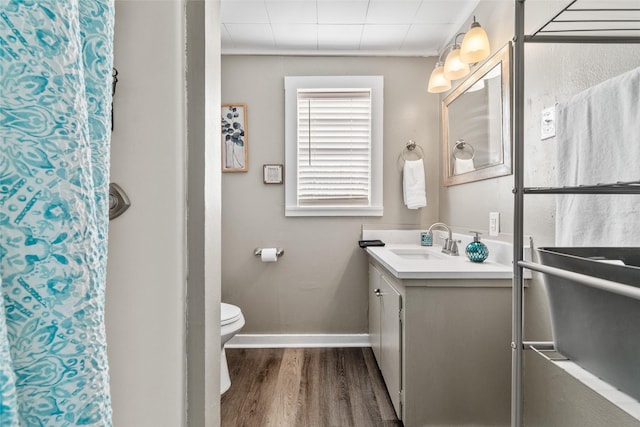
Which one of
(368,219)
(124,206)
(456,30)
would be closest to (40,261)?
(124,206)

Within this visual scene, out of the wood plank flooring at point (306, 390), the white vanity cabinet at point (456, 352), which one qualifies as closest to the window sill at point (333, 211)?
the wood plank flooring at point (306, 390)

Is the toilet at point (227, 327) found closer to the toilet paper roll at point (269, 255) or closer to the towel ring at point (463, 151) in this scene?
the toilet paper roll at point (269, 255)

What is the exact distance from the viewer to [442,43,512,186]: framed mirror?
5.48 ft

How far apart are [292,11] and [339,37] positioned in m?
0.43

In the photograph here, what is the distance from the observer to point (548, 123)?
1364 millimetres

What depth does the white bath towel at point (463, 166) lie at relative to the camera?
2025 millimetres

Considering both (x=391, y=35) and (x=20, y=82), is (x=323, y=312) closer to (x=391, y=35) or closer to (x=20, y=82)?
(x=391, y=35)

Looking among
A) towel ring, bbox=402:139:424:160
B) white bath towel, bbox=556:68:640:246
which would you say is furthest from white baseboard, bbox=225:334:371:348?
white bath towel, bbox=556:68:640:246

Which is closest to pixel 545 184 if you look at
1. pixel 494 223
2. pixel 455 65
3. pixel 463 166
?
pixel 494 223

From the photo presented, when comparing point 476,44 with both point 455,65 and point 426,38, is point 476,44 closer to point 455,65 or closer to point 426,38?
point 455,65

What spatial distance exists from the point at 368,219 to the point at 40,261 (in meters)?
2.41

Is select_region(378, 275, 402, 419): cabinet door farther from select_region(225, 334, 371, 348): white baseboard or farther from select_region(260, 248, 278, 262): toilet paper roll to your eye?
select_region(260, 248, 278, 262): toilet paper roll

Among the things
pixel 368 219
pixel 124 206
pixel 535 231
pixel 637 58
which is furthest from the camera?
pixel 368 219

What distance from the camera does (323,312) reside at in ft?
8.54
